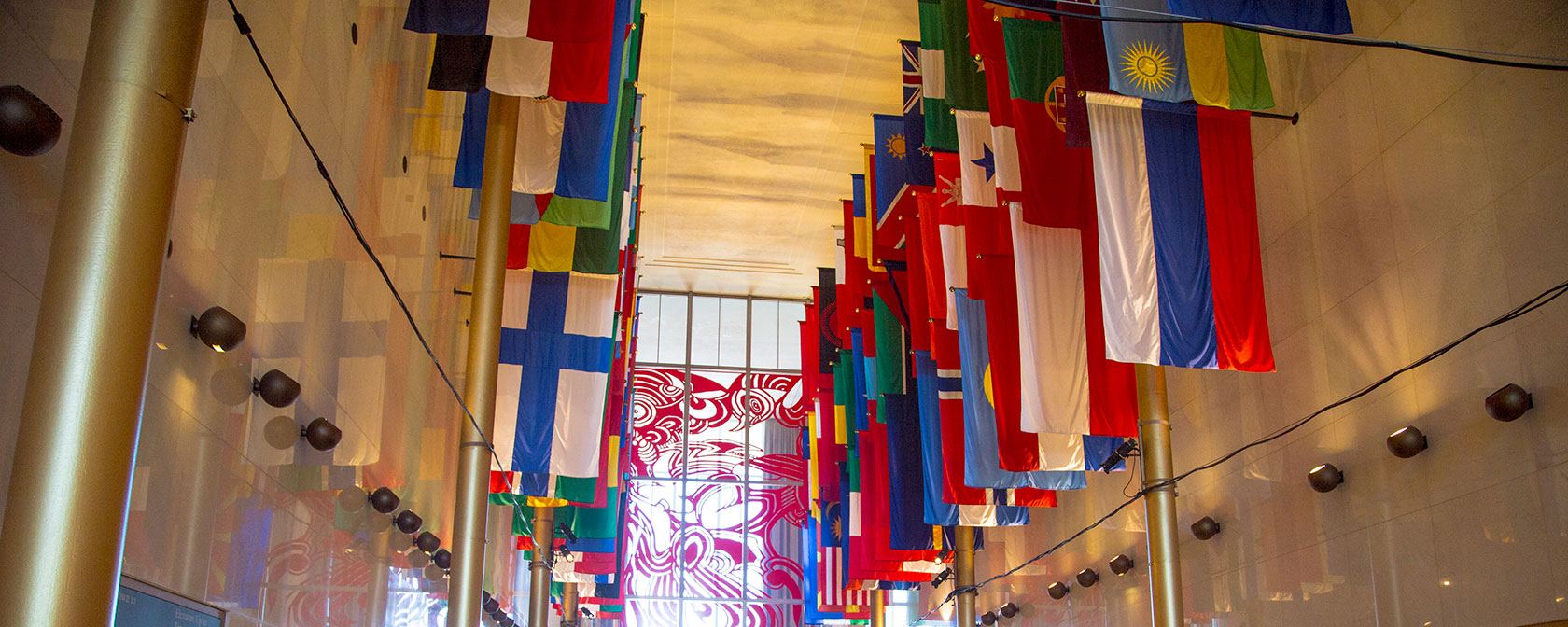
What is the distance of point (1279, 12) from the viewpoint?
10.2 m

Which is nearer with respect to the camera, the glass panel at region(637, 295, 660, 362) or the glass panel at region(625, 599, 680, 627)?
the glass panel at region(625, 599, 680, 627)

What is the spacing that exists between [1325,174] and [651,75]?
15219mm

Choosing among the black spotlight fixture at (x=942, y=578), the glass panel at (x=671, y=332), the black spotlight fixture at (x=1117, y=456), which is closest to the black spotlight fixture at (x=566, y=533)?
the black spotlight fixture at (x=942, y=578)

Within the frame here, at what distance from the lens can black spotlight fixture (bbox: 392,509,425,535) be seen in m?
13.4

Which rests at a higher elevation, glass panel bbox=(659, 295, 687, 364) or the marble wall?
glass panel bbox=(659, 295, 687, 364)

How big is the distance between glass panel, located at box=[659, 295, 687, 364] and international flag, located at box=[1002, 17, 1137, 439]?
26.6 m

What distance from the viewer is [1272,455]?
14.3 m

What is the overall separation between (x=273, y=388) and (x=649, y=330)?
30576 millimetres

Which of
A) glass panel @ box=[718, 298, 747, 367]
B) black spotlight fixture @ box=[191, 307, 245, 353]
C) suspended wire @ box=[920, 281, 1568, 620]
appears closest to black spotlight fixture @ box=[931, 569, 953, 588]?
suspended wire @ box=[920, 281, 1568, 620]

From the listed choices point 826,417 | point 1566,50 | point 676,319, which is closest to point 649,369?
point 676,319

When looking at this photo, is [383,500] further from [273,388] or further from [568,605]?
[568,605]

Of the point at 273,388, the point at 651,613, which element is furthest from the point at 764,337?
the point at 273,388

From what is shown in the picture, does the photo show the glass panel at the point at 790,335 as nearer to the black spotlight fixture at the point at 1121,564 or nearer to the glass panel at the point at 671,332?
the glass panel at the point at 671,332

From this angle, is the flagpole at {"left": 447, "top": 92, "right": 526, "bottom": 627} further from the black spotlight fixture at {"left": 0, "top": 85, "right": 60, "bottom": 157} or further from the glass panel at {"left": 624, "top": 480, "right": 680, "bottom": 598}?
the glass panel at {"left": 624, "top": 480, "right": 680, "bottom": 598}
